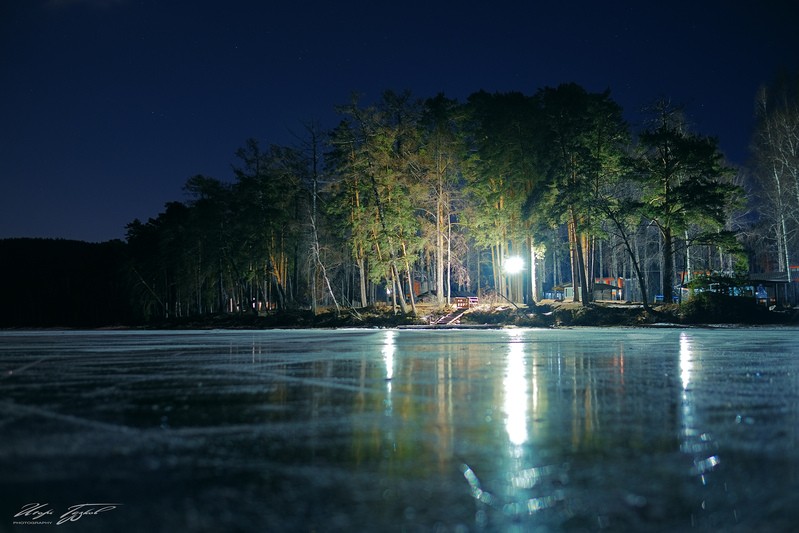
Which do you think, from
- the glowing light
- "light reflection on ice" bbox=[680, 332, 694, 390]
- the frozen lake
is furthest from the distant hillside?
the frozen lake

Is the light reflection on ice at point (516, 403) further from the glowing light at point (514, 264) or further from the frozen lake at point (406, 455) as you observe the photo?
the glowing light at point (514, 264)

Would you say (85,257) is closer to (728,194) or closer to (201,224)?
(201,224)

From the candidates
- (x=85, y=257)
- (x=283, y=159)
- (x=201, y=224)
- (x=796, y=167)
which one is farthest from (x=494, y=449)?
(x=85, y=257)

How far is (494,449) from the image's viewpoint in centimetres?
433

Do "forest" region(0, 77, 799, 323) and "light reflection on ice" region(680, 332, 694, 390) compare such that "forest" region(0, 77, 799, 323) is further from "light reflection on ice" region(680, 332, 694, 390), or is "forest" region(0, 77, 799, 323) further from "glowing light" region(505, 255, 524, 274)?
"light reflection on ice" region(680, 332, 694, 390)

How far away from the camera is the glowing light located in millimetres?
43562

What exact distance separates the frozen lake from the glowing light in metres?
35.1

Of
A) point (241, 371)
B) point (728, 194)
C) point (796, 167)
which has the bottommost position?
point (241, 371)

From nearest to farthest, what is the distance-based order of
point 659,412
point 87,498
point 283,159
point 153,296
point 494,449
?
point 87,498 < point 494,449 < point 659,412 < point 283,159 < point 153,296

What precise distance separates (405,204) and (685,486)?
139 ft

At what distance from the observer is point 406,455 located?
13.8 ft

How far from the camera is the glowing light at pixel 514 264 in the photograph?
43562 millimetres

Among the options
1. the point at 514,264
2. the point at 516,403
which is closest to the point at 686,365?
the point at 516,403

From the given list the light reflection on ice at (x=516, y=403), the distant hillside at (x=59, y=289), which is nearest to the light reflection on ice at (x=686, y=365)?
the light reflection on ice at (x=516, y=403)
